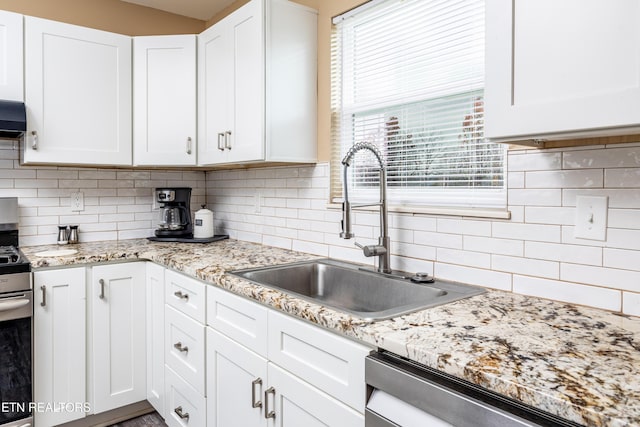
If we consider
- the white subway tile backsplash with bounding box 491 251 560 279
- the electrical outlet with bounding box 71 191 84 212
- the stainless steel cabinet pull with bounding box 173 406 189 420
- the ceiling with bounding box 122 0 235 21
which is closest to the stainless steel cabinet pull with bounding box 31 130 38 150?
the electrical outlet with bounding box 71 191 84 212

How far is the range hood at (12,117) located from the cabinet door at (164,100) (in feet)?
1.91

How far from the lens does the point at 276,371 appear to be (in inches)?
54.6

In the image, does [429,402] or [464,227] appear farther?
[464,227]

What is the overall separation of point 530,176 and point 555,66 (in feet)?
1.53

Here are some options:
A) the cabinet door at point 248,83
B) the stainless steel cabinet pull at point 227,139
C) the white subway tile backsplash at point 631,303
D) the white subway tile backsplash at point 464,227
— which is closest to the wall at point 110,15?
the cabinet door at point 248,83

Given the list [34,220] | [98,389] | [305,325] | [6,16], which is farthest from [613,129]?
[34,220]

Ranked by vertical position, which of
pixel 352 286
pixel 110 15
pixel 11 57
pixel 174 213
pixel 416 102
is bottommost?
pixel 352 286

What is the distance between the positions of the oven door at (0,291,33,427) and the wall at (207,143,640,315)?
4.79 ft

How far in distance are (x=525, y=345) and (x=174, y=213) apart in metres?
2.41

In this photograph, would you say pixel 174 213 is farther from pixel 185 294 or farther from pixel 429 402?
pixel 429 402

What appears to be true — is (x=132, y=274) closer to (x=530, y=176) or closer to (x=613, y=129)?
(x=530, y=176)

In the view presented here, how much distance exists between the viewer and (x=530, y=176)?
4.52 ft

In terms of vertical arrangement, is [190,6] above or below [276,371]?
above

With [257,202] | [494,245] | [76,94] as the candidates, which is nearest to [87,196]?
[76,94]
